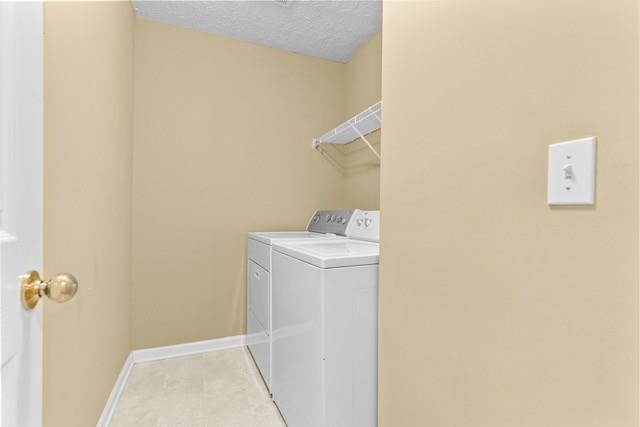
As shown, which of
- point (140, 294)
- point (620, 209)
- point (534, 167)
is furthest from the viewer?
point (140, 294)

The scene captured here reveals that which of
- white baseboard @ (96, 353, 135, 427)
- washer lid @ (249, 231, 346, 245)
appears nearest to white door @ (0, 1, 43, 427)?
white baseboard @ (96, 353, 135, 427)

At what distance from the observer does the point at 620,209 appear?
0.50m

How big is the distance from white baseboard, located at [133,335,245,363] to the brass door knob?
1972 millimetres

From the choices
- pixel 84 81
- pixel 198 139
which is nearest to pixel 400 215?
pixel 84 81

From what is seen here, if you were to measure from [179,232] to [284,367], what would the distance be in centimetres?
131

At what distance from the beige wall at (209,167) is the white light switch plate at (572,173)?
2126 mm

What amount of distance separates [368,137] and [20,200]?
86.1 inches

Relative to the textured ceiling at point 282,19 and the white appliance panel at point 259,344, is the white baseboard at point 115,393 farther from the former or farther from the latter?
the textured ceiling at point 282,19

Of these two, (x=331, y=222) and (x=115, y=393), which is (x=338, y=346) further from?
(x=115, y=393)

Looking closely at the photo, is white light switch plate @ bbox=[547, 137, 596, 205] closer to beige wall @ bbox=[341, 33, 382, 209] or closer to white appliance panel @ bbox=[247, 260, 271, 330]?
white appliance panel @ bbox=[247, 260, 271, 330]

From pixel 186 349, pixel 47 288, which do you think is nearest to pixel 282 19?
pixel 47 288

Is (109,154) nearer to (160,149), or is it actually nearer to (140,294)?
(160,149)

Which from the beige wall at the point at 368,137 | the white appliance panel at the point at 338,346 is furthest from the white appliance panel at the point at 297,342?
the beige wall at the point at 368,137

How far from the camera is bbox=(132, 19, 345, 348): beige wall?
7.20 ft
